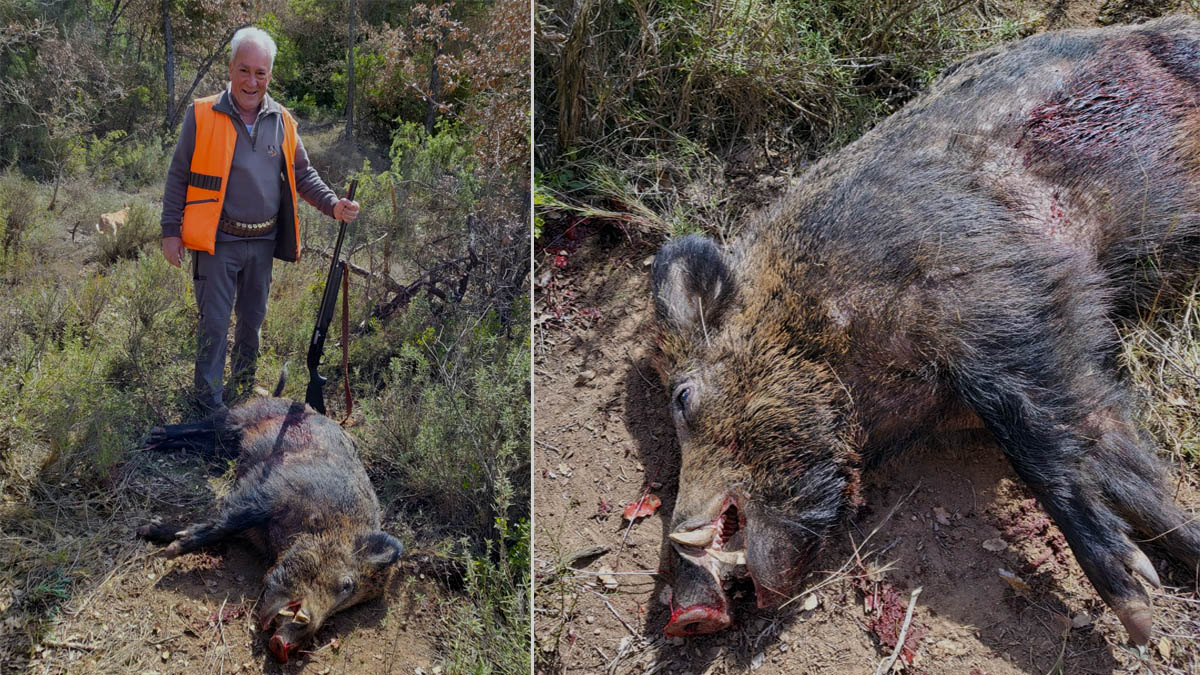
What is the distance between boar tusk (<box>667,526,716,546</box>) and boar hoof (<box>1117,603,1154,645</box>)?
5.68 ft

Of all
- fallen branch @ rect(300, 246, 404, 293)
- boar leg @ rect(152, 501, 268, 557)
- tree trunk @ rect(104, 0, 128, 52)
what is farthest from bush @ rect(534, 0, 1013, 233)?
boar leg @ rect(152, 501, 268, 557)

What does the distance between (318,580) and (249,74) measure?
5.43ft

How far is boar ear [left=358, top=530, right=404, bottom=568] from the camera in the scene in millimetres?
2939

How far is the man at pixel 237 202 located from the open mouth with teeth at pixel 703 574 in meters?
1.95

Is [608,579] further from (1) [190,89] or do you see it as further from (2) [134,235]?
(1) [190,89]

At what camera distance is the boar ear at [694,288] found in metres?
4.47

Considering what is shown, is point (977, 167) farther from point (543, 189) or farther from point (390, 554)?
point (390, 554)

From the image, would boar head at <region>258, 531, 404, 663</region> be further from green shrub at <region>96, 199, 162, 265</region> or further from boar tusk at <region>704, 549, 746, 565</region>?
boar tusk at <region>704, 549, 746, 565</region>

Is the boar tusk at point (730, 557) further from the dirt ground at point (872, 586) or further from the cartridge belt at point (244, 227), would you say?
the cartridge belt at point (244, 227)

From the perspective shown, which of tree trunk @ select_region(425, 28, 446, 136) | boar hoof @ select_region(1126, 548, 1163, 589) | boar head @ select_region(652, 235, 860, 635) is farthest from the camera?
boar head @ select_region(652, 235, 860, 635)

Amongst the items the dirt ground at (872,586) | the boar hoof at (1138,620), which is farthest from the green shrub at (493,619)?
the boar hoof at (1138,620)

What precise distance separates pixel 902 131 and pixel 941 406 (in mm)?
1569

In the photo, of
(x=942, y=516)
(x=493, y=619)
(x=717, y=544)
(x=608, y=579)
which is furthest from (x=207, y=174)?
(x=942, y=516)

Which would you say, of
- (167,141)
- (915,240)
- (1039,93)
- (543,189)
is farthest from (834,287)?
(167,141)
